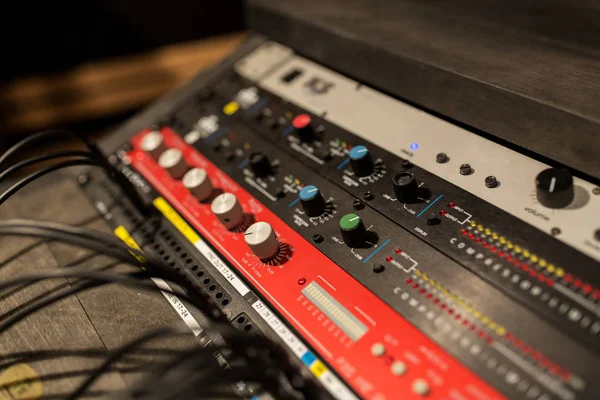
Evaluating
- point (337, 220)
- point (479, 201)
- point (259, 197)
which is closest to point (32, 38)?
point (259, 197)

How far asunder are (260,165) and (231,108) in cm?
26

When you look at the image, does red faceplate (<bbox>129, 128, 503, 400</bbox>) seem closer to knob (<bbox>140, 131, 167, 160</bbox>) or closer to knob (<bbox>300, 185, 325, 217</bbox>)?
knob (<bbox>300, 185, 325, 217</bbox>)

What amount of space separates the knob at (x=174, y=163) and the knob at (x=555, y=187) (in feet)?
2.20

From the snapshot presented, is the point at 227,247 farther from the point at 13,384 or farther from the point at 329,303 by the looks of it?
the point at 13,384

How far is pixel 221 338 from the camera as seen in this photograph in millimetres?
799

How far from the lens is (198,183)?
97 cm

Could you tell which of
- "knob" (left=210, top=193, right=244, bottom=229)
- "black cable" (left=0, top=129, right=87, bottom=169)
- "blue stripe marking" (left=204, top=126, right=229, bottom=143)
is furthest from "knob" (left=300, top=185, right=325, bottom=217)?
"black cable" (left=0, top=129, right=87, bottom=169)

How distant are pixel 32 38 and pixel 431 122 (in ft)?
6.63

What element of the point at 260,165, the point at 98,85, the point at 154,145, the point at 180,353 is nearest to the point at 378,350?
the point at 180,353

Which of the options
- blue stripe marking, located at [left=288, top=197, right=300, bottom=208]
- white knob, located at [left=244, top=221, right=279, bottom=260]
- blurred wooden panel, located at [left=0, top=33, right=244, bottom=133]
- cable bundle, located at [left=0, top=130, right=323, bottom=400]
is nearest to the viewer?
cable bundle, located at [left=0, top=130, right=323, bottom=400]

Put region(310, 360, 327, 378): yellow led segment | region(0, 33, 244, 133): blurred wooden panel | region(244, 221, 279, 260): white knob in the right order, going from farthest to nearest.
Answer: region(0, 33, 244, 133): blurred wooden panel → region(244, 221, 279, 260): white knob → region(310, 360, 327, 378): yellow led segment

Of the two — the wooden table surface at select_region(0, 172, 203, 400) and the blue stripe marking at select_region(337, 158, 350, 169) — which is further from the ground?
the wooden table surface at select_region(0, 172, 203, 400)

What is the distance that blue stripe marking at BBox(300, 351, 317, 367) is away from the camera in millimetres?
733

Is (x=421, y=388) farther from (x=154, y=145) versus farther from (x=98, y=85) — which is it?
(x=98, y=85)
